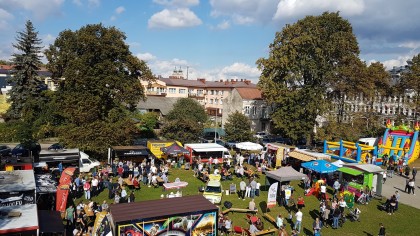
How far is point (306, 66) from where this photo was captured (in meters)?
40.1

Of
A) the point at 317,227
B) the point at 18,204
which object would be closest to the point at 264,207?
the point at 317,227

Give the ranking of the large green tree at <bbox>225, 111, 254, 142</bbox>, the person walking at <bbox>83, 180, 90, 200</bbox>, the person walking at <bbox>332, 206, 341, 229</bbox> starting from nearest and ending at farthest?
the person walking at <bbox>332, 206, 341, 229</bbox>, the person walking at <bbox>83, 180, 90, 200</bbox>, the large green tree at <bbox>225, 111, 254, 142</bbox>

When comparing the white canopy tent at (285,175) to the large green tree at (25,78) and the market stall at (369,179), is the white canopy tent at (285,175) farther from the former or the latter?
the large green tree at (25,78)

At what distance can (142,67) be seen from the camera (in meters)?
36.2

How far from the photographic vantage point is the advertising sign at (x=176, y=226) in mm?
11883

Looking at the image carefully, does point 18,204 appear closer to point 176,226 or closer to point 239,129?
point 176,226

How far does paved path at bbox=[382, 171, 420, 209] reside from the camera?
22.8 meters

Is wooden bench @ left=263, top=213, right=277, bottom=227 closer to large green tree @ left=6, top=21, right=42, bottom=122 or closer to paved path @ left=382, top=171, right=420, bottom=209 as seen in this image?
paved path @ left=382, top=171, right=420, bottom=209

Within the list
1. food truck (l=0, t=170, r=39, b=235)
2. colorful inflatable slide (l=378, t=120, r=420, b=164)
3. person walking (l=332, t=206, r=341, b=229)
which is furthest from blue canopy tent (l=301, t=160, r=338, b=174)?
food truck (l=0, t=170, r=39, b=235)

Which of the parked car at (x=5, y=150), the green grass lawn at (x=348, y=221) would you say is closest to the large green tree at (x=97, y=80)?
the parked car at (x=5, y=150)

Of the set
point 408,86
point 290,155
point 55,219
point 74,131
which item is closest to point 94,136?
point 74,131

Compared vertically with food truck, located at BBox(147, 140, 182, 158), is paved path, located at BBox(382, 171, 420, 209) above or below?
below

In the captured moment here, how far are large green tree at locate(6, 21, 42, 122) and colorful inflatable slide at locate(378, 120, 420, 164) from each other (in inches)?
1548

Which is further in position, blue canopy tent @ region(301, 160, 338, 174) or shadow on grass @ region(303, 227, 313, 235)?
blue canopy tent @ region(301, 160, 338, 174)
